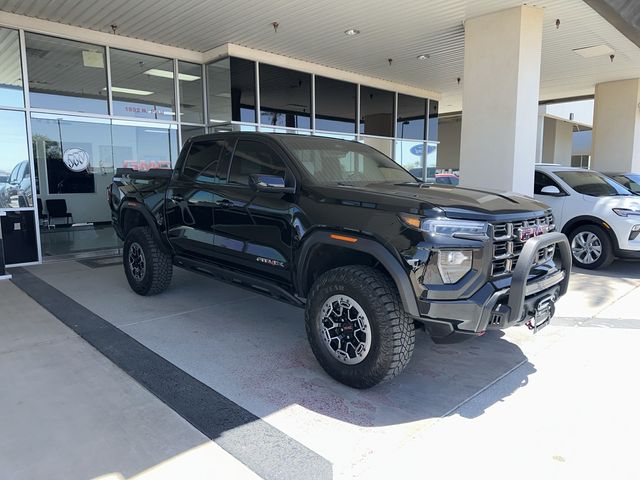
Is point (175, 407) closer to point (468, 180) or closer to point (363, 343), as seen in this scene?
point (363, 343)

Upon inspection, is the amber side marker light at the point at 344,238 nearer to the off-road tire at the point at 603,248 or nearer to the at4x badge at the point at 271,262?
the at4x badge at the point at 271,262

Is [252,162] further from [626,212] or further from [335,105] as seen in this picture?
[335,105]

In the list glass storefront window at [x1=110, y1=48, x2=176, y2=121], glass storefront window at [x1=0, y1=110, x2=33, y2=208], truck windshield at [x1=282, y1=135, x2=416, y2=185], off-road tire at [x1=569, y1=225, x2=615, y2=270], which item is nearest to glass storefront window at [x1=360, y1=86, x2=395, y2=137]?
glass storefront window at [x1=110, y1=48, x2=176, y2=121]

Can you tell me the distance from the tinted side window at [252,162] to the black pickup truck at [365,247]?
14 millimetres

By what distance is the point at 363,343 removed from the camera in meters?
3.17

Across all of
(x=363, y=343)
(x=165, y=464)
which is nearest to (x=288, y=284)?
(x=363, y=343)

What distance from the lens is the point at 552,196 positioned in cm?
784

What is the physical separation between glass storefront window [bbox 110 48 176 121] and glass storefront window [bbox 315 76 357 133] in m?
3.48

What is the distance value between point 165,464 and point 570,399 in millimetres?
2685

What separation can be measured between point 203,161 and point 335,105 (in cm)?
743

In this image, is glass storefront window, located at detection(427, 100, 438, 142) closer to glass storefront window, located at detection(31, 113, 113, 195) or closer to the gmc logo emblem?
glass storefront window, located at detection(31, 113, 113, 195)

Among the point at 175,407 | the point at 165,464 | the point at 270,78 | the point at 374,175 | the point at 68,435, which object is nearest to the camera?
the point at 165,464

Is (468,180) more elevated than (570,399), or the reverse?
(468,180)

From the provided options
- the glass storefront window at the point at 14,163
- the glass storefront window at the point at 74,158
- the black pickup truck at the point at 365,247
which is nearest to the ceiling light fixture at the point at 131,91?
the glass storefront window at the point at 74,158
